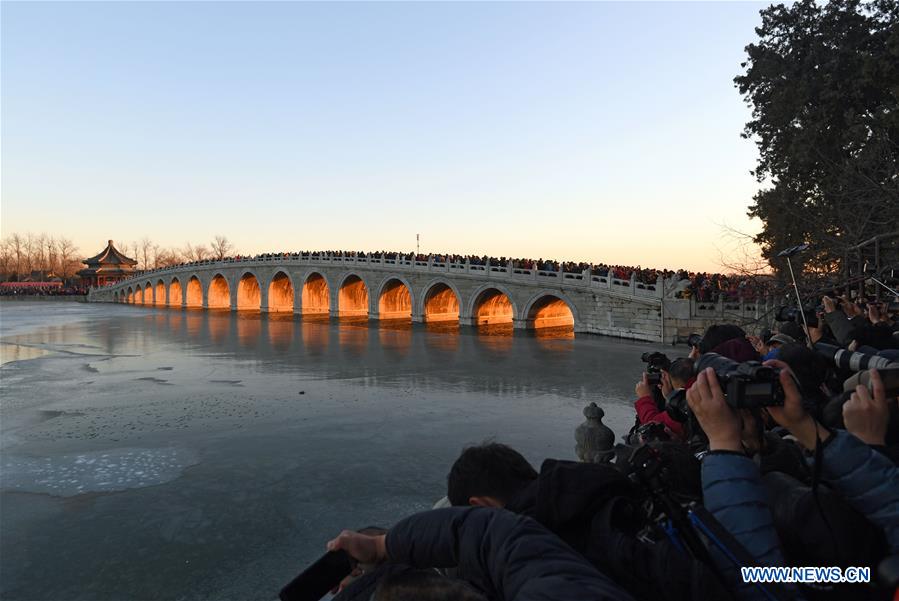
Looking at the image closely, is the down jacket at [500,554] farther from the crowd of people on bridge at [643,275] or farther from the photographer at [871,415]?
the crowd of people on bridge at [643,275]

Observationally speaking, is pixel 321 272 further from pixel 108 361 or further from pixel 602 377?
pixel 602 377

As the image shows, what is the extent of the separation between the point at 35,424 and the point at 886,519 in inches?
473

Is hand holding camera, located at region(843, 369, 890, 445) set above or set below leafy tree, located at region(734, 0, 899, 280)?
below

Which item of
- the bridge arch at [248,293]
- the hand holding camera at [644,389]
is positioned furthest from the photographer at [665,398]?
the bridge arch at [248,293]

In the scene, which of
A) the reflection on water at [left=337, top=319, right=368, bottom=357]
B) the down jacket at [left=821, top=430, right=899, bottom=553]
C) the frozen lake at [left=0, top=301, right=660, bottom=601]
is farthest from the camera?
the reflection on water at [left=337, top=319, right=368, bottom=357]

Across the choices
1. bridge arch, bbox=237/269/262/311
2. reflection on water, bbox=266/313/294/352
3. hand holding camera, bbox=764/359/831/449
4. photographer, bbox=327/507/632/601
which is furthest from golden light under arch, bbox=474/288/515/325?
photographer, bbox=327/507/632/601

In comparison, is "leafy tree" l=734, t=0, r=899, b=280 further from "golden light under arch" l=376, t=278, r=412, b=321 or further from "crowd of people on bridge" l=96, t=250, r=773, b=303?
"golden light under arch" l=376, t=278, r=412, b=321

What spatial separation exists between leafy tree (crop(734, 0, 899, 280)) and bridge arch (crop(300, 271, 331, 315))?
31.2m

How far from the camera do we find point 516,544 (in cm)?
135

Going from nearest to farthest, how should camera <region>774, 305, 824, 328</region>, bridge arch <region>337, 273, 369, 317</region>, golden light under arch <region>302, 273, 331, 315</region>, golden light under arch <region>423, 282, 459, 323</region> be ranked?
camera <region>774, 305, 824, 328</region>, golden light under arch <region>423, 282, 459, 323</region>, bridge arch <region>337, 273, 369, 317</region>, golden light under arch <region>302, 273, 331, 315</region>

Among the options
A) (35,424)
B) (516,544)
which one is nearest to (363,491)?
(516,544)

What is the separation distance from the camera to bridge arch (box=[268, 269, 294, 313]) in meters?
46.6

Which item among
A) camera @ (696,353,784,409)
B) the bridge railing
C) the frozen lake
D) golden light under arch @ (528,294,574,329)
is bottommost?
the frozen lake

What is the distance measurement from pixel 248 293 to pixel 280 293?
6942 mm
